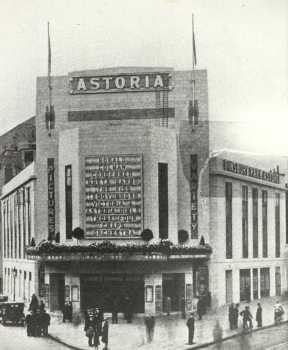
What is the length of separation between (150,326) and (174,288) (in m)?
1.37

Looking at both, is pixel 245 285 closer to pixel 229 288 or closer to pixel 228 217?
pixel 229 288

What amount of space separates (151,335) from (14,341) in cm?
207

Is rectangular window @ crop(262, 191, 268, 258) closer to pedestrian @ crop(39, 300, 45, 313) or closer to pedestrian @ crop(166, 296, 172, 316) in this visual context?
pedestrian @ crop(166, 296, 172, 316)

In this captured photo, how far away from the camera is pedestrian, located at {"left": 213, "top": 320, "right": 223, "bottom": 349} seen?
1137cm

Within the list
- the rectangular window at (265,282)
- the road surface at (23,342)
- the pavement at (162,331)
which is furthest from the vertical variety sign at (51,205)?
the rectangular window at (265,282)

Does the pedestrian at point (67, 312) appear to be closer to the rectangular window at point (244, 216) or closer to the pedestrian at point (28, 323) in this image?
the pedestrian at point (28, 323)

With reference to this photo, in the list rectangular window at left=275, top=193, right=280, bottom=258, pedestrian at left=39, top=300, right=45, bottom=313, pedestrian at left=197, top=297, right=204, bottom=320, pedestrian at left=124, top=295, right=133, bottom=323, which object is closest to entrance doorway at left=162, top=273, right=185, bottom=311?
pedestrian at left=197, top=297, right=204, bottom=320

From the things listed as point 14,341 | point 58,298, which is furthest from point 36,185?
point 14,341

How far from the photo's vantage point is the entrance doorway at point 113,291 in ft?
40.2

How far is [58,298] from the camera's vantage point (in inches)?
495

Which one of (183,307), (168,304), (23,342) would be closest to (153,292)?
(168,304)

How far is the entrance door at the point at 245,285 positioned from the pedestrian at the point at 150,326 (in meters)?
1.63

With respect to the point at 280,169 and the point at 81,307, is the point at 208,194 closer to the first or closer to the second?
the point at 280,169

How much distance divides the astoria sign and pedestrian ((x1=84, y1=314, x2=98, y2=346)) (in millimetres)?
3737
